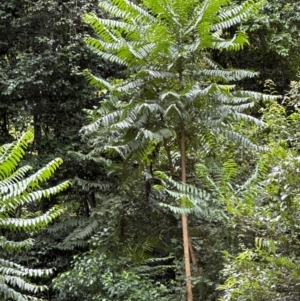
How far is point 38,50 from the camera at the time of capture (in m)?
7.89

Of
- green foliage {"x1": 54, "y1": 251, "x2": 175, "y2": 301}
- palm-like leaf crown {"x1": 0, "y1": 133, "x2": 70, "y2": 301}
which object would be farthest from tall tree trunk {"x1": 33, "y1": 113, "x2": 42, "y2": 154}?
palm-like leaf crown {"x1": 0, "y1": 133, "x2": 70, "y2": 301}

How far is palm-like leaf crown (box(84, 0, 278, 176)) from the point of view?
5117 mm

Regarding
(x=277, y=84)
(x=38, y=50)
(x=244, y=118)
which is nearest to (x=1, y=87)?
(x=38, y=50)

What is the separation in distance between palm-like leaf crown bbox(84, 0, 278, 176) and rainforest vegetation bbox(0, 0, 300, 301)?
16 millimetres

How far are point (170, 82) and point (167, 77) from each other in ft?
0.61

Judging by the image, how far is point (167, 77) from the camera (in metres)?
5.30

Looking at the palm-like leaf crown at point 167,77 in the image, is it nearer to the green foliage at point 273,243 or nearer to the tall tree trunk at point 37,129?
the green foliage at point 273,243

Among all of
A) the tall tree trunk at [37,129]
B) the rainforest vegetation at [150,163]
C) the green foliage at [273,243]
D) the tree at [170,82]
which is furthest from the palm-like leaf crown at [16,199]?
the tall tree trunk at [37,129]

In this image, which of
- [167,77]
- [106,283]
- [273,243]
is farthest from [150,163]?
[273,243]

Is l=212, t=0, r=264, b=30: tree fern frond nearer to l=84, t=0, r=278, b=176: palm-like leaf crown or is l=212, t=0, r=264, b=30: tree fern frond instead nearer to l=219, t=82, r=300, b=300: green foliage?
l=84, t=0, r=278, b=176: palm-like leaf crown

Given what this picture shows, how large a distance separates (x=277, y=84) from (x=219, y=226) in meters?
4.75

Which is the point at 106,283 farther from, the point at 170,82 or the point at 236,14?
the point at 236,14

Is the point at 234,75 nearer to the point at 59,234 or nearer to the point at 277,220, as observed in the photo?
the point at 277,220

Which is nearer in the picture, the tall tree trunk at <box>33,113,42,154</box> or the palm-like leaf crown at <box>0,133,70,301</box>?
the palm-like leaf crown at <box>0,133,70,301</box>
